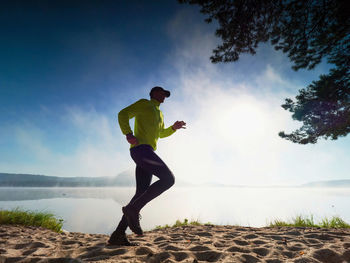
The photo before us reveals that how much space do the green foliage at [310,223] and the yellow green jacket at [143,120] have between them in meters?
4.72

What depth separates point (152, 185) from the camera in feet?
7.55

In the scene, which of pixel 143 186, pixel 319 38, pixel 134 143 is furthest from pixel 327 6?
pixel 143 186

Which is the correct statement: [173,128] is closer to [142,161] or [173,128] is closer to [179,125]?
[179,125]

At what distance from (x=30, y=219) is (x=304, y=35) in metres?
8.49

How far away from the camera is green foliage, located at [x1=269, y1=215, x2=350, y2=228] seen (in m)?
4.78

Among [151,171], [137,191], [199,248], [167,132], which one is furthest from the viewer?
[167,132]

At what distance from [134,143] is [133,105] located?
0.57 m

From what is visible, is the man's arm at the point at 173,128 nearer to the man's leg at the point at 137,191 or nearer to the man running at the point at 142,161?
the man running at the point at 142,161

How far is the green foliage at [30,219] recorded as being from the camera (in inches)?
189

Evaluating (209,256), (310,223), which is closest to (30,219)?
(209,256)

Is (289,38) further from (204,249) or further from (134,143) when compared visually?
(204,249)

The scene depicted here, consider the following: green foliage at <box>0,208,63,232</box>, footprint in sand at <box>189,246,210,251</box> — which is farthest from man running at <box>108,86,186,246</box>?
green foliage at <box>0,208,63,232</box>

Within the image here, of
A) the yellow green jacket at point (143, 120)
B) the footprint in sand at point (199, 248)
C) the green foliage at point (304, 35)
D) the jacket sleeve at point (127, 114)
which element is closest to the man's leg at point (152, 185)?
the yellow green jacket at point (143, 120)

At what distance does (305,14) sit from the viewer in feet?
13.4
